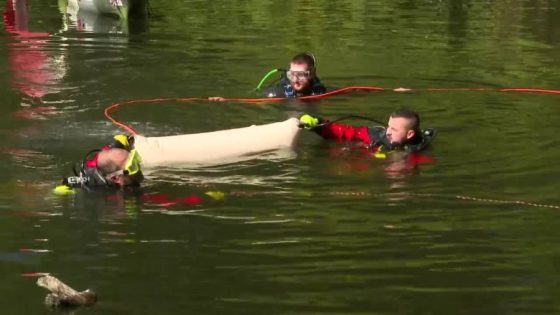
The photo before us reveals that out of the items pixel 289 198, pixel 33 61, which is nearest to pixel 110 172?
pixel 289 198

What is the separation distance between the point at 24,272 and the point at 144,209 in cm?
168

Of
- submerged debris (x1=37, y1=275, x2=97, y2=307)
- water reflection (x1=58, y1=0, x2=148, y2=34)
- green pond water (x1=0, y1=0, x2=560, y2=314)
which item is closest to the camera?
submerged debris (x1=37, y1=275, x2=97, y2=307)

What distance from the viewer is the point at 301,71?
501 inches

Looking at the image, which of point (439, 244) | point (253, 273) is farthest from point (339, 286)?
point (439, 244)

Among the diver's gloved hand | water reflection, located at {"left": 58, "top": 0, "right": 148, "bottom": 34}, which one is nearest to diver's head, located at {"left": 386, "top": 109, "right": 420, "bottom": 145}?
the diver's gloved hand

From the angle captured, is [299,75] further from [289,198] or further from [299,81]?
[289,198]

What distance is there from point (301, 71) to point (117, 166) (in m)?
4.52

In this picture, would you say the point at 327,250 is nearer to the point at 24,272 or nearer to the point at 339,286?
the point at 339,286

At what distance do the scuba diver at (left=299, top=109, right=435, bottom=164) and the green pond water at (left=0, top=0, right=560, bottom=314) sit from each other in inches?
6.8

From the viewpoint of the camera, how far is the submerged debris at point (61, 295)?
5898mm

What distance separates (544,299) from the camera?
20.8 feet

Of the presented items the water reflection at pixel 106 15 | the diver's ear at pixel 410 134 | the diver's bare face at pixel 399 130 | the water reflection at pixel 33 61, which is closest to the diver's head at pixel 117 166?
the diver's bare face at pixel 399 130

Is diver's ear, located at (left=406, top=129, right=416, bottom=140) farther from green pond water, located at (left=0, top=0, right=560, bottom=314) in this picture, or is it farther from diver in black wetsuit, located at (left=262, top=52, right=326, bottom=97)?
diver in black wetsuit, located at (left=262, top=52, right=326, bottom=97)

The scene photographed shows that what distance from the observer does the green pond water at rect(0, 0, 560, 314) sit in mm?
6512
